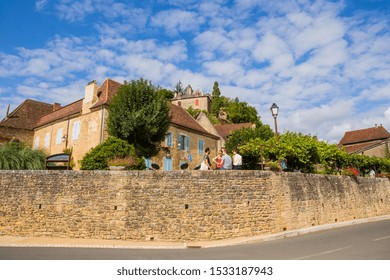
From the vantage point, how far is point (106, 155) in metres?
15.7

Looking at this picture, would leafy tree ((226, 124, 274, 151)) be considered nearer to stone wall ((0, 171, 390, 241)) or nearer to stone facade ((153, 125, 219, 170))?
stone facade ((153, 125, 219, 170))

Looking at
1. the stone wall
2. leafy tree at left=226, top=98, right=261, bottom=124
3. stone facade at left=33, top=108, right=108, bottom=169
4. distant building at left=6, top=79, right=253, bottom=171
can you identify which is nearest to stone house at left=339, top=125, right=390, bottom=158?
leafy tree at left=226, top=98, right=261, bottom=124

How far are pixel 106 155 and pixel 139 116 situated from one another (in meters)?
4.67

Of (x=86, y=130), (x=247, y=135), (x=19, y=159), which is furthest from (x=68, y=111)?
(x=247, y=135)

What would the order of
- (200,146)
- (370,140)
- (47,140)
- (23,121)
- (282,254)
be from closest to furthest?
(282,254) < (47,140) < (200,146) < (23,121) < (370,140)

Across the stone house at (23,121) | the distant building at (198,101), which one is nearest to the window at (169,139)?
the stone house at (23,121)

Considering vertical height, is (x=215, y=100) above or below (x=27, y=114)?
above

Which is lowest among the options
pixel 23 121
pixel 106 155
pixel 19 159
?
pixel 19 159

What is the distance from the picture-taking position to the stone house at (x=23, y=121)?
27.4 m

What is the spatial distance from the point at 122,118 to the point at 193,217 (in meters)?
11.1

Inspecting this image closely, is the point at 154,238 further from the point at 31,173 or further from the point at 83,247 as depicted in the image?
the point at 31,173

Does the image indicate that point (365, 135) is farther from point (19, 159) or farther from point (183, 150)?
point (19, 159)

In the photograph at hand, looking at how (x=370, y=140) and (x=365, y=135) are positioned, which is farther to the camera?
(x=365, y=135)

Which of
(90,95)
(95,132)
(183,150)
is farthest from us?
(183,150)
